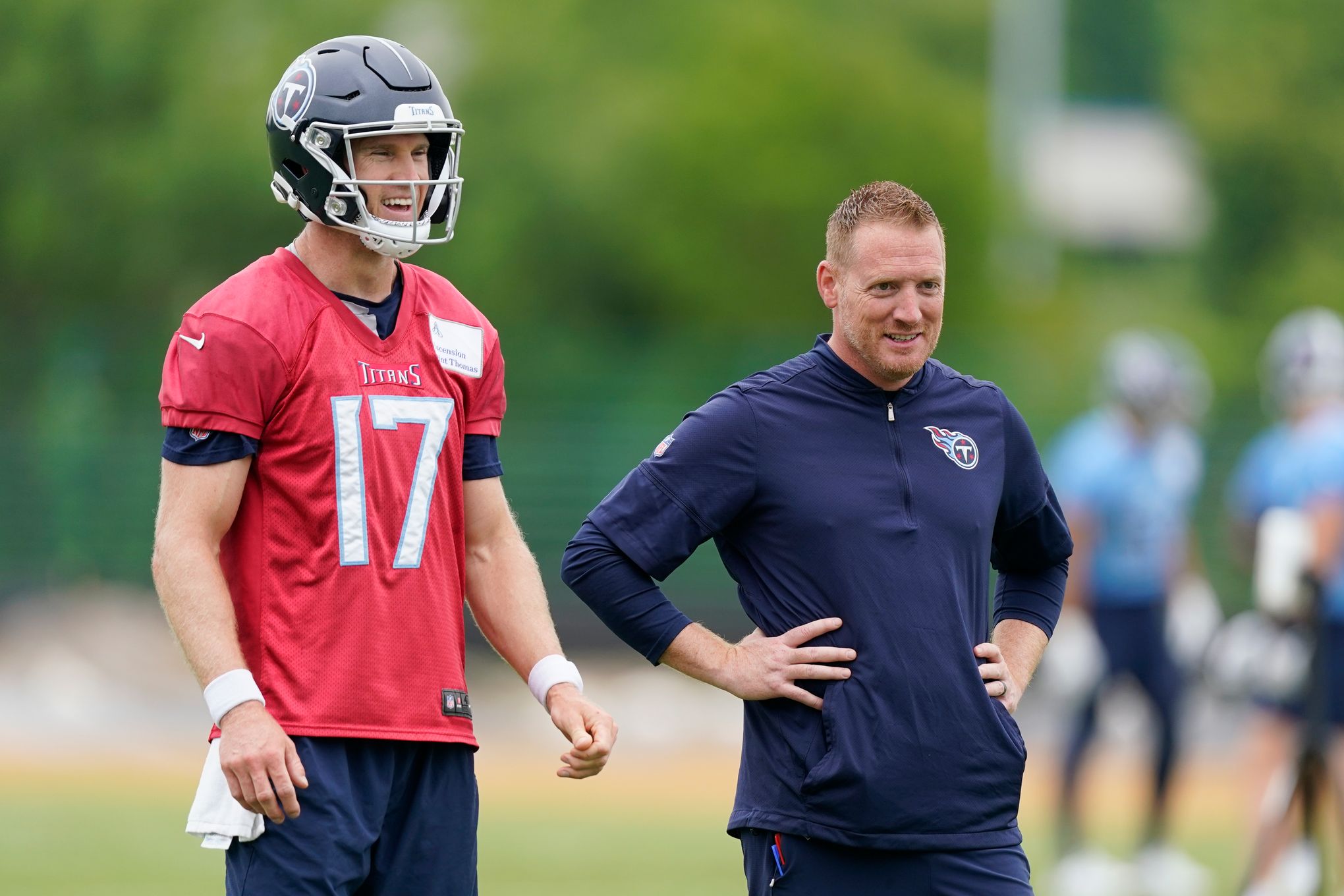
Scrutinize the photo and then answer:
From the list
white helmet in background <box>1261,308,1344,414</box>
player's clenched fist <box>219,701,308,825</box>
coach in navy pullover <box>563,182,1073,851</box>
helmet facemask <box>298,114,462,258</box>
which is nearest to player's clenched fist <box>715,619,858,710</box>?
coach in navy pullover <box>563,182,1073,851</box>

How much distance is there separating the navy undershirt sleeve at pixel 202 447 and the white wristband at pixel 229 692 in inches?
16.8

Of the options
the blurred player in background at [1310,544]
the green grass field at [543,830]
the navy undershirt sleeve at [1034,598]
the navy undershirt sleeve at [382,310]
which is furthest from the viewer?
the green grass field at [543,830]

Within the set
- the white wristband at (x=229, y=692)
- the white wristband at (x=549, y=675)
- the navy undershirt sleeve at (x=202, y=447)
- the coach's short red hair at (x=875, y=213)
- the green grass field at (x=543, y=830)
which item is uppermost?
the coach's short red hair at (x=875, y=213)

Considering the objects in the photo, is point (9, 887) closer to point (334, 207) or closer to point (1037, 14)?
point (334, 207)

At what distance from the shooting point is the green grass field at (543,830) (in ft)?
30.9

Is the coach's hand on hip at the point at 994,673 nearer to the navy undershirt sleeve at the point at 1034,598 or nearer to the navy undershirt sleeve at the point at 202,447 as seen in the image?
the navy undershirt sleeve at the point at 1034,598

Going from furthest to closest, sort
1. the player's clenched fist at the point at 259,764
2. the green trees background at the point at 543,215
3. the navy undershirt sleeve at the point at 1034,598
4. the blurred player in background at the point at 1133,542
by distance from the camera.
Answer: the green trees background at the point at 543,215, the blurred player in background at the point at 1133,542, the navy undershirt sleeve at the point at 1034,598, the player's clenched fist at the point at 259,764

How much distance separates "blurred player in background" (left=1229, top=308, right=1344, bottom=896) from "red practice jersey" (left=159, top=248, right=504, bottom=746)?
5110 millimetres

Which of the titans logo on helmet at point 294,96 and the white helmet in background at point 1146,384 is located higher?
the titans logo on helmet at point 294,96

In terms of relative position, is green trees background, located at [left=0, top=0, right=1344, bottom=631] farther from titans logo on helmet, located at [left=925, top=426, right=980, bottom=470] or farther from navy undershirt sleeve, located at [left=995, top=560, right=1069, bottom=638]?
titans logo on helmet, located at [left=925, top=426, right=980, bottom=470]

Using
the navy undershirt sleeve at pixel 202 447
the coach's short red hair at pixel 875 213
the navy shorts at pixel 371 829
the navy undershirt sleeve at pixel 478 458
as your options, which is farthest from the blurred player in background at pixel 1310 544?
the navy undershirt sleeve at pixel 202 447

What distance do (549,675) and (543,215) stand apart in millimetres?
21307

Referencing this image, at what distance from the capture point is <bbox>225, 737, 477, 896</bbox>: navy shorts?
3.89 metres

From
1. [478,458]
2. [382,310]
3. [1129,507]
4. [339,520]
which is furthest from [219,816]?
[1129,507]
